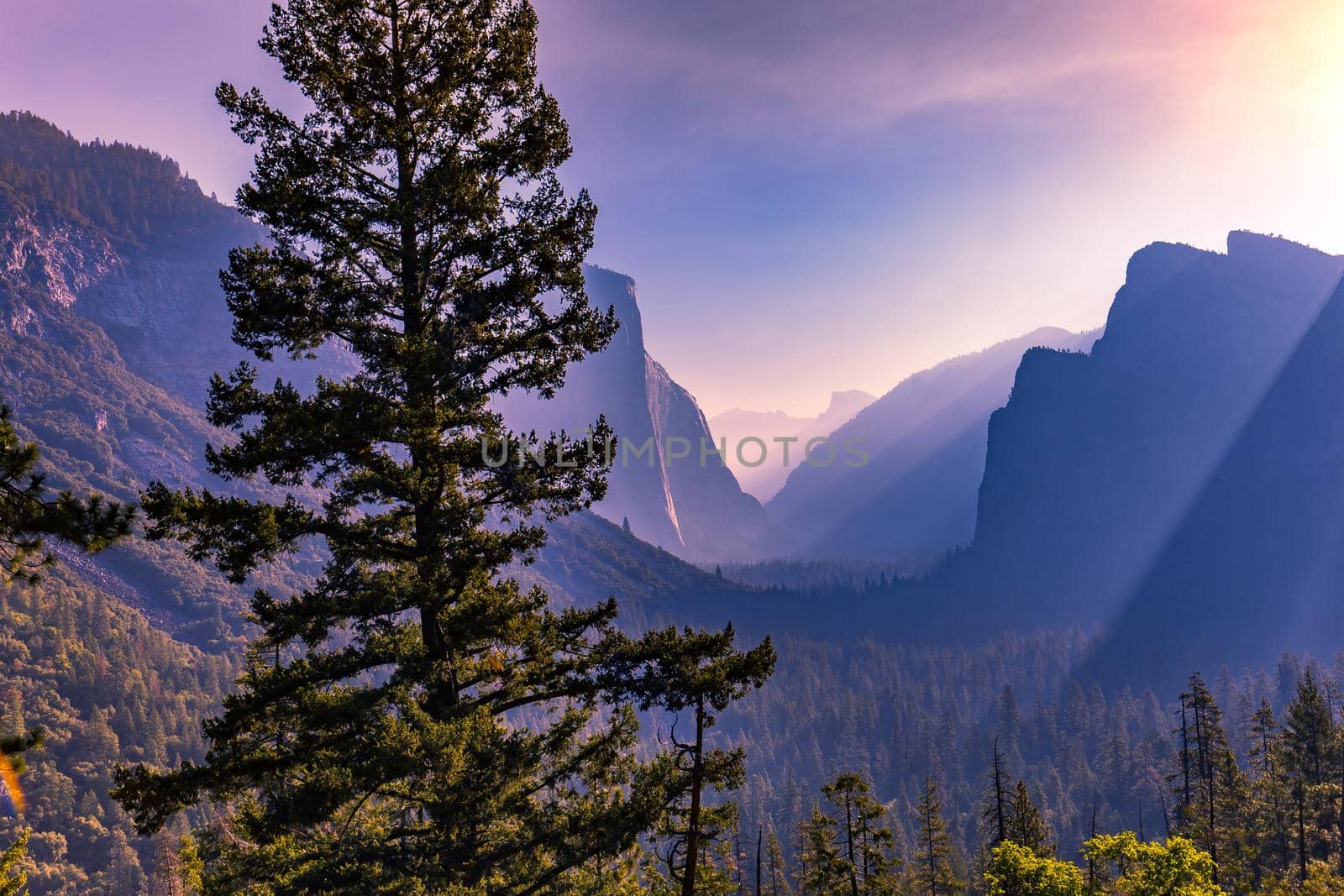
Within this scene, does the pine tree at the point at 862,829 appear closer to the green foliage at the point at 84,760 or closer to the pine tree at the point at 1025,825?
the pine tree at the point at 1025,825

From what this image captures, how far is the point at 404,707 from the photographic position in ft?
38.1

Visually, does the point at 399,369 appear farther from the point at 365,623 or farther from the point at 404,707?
the point at 404,707

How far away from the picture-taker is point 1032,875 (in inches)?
941

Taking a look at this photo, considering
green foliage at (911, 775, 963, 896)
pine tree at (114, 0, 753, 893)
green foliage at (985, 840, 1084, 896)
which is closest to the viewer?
pine tree at (114, 0, 753, 893)

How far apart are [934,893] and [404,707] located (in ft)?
170

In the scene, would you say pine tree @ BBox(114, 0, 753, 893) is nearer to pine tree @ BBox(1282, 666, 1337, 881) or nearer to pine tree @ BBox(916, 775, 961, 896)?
pine tree @ BBox(916, 775, 961, 896)

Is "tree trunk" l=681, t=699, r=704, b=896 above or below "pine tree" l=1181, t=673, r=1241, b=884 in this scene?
above

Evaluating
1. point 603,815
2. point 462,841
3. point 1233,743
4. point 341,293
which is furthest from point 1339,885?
point 1233,743

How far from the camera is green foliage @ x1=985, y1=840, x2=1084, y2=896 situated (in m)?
23.4

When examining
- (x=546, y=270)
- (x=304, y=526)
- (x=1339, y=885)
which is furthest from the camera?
(x=1339, y=885)

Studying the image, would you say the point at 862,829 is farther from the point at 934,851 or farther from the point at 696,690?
the point at 696,690

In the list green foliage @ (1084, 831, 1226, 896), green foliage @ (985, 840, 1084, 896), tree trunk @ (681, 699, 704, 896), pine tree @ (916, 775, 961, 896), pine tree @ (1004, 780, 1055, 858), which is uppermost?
tree trunk @ (681, 699, 704, 896)

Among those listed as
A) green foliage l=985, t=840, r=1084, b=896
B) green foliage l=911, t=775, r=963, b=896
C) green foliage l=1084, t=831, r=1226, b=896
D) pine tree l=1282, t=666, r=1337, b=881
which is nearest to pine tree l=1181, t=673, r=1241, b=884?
pine tree l=1282, t=666, r=1337, b=881

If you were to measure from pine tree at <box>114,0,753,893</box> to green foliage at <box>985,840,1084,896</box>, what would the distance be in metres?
17.5
